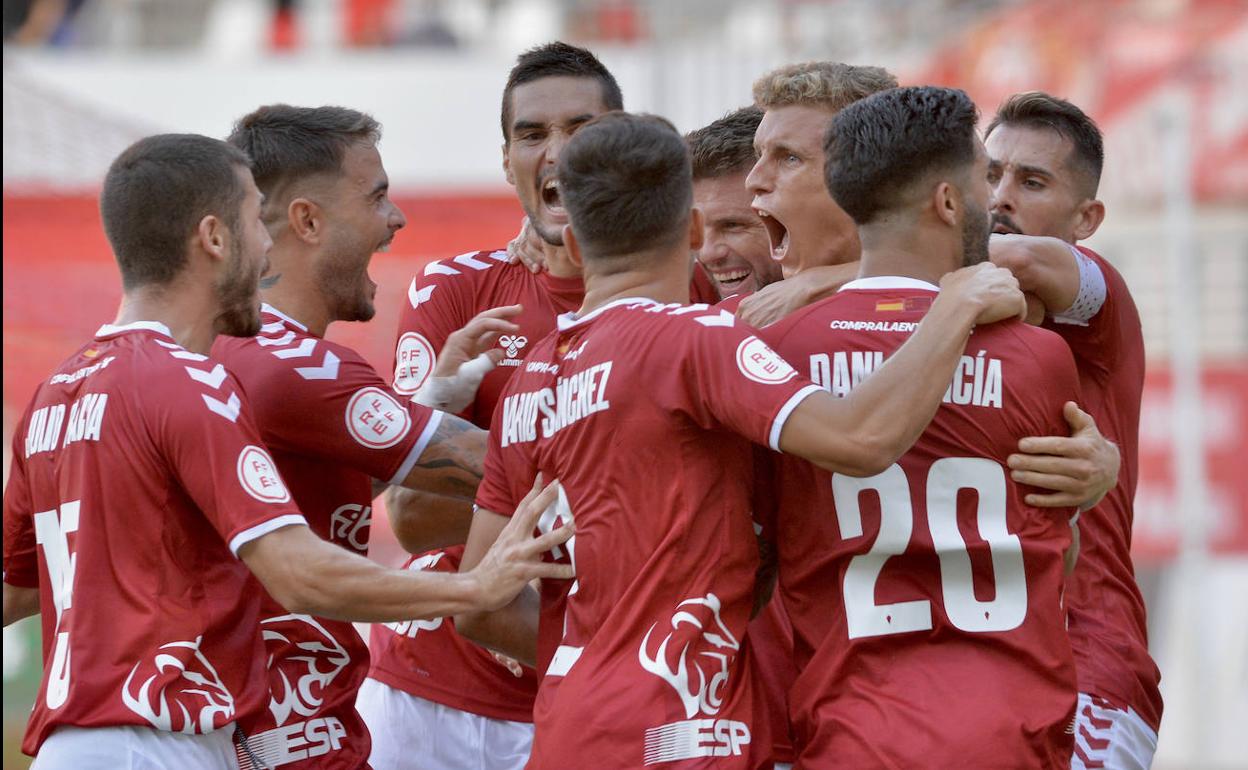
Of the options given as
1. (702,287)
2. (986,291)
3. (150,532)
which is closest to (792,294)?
(986,291)

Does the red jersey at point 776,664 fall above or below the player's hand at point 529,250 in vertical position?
below

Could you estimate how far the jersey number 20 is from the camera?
13.9 ft

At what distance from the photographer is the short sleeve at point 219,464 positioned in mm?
4434

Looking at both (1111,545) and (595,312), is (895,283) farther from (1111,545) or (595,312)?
(1111,545)

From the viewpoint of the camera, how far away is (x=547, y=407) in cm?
443

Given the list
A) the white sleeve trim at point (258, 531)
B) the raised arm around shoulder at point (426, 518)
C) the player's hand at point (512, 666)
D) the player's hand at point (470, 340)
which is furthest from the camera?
the player's hand at point (512, 666)

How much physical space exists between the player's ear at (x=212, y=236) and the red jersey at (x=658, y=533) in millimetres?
1142

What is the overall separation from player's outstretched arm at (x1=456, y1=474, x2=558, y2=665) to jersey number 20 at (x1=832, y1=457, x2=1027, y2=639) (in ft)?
3.26

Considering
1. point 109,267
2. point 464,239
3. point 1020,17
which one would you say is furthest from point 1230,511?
point 109,267

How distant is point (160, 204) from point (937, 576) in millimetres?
2359

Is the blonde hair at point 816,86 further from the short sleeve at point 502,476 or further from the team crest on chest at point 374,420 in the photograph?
the team crest on chest at point 374,420

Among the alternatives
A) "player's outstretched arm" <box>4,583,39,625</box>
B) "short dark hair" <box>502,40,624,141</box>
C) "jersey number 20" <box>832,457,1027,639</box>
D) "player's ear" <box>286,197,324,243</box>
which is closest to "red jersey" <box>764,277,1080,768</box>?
"jersey number 20" <box>832,457,1027,639</box>

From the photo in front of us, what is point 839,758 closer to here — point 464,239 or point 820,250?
point 820,250

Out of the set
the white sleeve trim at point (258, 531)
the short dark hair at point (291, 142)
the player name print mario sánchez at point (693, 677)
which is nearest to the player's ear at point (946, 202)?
the player name print mario sánchez at point (693, 677)
